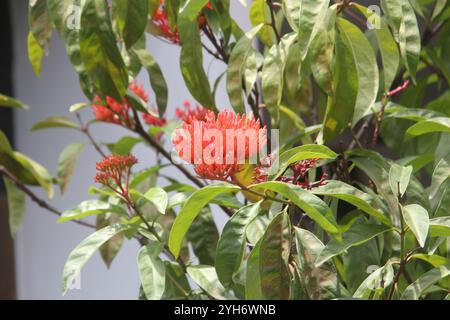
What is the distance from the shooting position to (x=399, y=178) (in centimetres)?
91

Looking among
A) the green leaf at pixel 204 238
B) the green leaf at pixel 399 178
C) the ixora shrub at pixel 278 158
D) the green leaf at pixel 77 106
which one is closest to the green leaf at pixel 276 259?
the ixora shrub at pixel 278 158

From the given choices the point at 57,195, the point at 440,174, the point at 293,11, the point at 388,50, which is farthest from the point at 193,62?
the point at 57,195

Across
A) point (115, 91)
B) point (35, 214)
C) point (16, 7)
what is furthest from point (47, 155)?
point (115, 91)

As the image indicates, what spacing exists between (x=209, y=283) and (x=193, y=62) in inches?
12.1

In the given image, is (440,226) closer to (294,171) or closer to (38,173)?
(294,171)

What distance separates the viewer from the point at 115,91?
1063 millimetres

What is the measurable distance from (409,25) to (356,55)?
76 millimetres

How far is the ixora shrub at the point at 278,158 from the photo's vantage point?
87 cm

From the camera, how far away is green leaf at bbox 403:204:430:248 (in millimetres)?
820

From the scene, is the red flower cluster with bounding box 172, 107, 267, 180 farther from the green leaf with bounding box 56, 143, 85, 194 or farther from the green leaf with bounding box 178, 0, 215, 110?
the green leaf with bounding box 56, 143, 85, 194

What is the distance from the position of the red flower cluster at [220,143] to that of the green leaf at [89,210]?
1.03 ft

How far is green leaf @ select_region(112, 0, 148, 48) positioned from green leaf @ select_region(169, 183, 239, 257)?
27 centimetres

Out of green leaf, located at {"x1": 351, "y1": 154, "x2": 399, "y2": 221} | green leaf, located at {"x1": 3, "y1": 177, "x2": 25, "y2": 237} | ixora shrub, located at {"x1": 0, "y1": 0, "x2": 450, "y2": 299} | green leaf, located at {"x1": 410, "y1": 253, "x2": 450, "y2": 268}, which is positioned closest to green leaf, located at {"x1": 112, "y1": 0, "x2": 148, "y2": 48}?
ixora shrub, located at {"x1": 0, "y1": 0, "x2": 450, "y2": 299}
